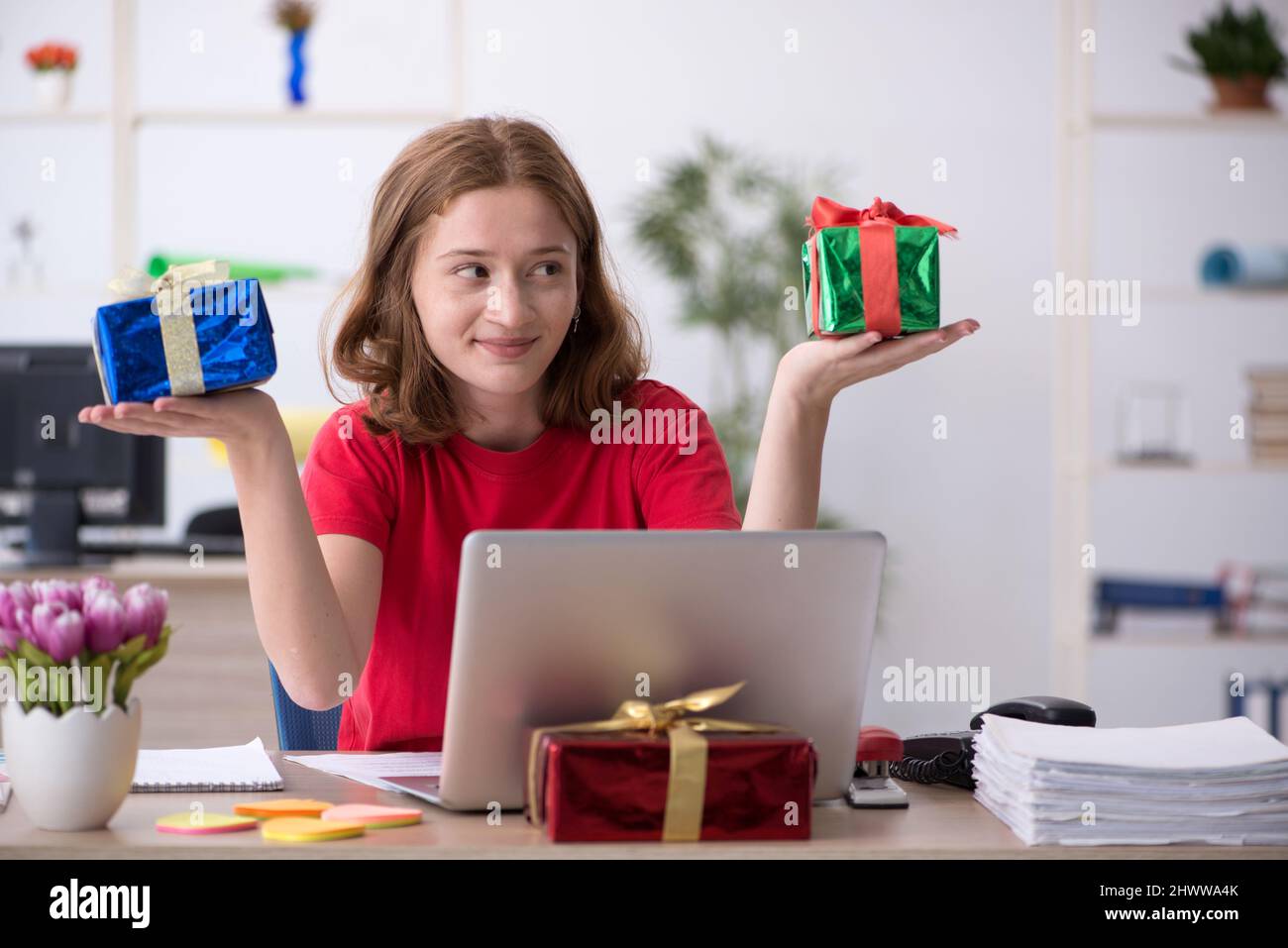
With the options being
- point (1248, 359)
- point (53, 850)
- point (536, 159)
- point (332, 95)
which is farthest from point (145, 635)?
point (1248, 359)

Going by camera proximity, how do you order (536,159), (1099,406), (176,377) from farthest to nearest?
(1099,406)
(536,159)
(176,377)

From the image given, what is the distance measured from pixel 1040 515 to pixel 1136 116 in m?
1.31

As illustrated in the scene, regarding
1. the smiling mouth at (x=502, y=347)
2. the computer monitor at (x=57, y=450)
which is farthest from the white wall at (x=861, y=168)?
the smiling mouth at (x=502, y=347)

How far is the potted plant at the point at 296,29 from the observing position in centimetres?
Answer: 391

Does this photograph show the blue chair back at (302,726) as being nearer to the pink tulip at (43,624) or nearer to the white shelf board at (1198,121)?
the pink tulip at (43,624)

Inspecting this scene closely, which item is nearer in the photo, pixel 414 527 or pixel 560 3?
pixel 414 527

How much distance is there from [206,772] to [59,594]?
0.90ft

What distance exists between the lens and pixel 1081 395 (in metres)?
3.78

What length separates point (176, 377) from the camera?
3.57 feet

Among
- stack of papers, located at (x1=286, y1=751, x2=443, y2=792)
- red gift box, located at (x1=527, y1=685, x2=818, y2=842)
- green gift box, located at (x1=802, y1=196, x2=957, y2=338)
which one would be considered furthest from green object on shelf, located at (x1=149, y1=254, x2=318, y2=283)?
red gift box, located at (x1=527, y1=685, x2=818, y2=842)

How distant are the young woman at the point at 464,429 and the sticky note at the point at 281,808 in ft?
0.92
